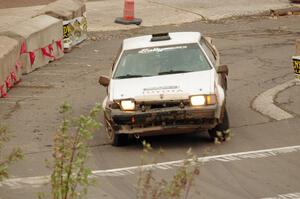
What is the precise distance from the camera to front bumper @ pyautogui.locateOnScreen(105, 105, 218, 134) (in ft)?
40.0

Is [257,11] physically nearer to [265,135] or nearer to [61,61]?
[61,61]

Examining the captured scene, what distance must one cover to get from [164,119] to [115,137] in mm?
1018

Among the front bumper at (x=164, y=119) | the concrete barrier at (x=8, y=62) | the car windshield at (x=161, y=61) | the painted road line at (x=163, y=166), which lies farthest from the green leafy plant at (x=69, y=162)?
the concrete barrier at (x=8, y=62)

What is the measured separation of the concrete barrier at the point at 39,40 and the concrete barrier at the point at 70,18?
0.63m

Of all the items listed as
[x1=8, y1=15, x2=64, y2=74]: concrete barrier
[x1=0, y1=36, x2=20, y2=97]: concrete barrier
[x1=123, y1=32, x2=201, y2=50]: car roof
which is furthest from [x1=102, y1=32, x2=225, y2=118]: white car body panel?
[x1=8, y1=15, x2=64, y2=74]: concrete barrier

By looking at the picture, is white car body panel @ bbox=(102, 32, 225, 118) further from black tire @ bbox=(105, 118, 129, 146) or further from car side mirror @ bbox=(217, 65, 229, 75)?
black tire @ bbox=(105, 118, 129, 146)

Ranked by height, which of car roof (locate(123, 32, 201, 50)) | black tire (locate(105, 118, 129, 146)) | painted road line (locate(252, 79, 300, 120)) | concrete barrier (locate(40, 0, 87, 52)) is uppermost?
car roof (locate(123, 32, 201, 50))

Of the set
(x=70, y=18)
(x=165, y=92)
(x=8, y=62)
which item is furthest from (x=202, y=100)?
(x=70, y=18)

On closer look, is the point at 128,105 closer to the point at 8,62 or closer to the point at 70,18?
the point at 8,62

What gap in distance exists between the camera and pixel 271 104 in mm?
15656

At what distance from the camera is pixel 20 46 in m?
19.7

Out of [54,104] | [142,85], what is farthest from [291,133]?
[54,104]

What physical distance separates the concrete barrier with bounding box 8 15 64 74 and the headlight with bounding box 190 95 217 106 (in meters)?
8.55

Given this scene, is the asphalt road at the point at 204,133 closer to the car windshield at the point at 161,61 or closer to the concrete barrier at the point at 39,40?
the concrete barrier at the point at 39,40
